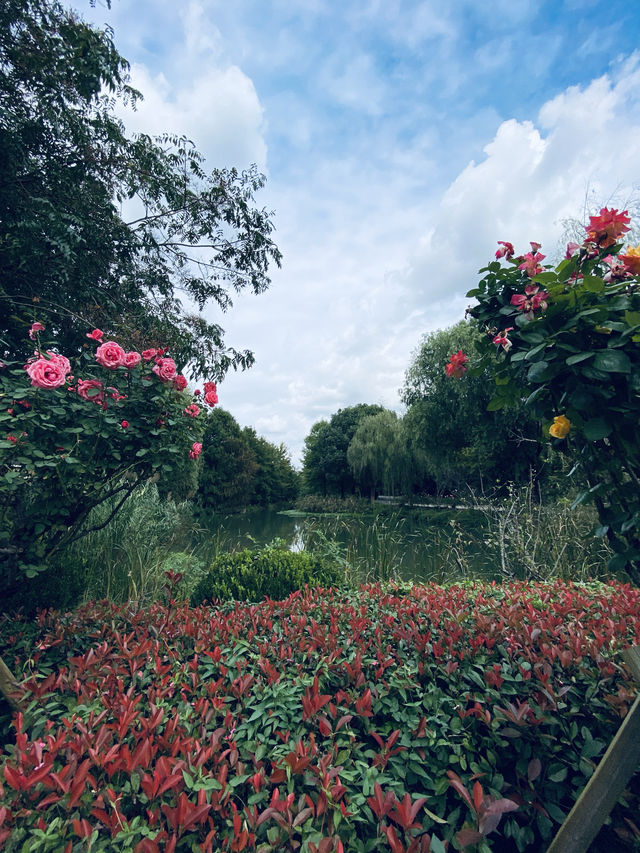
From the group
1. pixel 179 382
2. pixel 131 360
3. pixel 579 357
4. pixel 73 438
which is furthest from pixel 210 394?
pixel 579 357

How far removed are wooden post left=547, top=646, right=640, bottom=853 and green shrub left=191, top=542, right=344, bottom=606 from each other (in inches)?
93.1

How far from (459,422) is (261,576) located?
12617 millimetres

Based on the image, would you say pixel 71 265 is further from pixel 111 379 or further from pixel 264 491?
pixel 264 491

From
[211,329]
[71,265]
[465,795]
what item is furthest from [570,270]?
[211,329]

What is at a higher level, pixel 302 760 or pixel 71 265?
pixel 71 265

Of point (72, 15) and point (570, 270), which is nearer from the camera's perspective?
point (570, 270)

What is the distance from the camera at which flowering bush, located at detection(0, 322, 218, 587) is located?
→ 227 cm

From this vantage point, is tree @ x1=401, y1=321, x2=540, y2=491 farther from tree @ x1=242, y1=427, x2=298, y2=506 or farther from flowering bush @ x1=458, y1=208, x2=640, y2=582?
tree @ x1=242, y1=427, x2=298, y2=506

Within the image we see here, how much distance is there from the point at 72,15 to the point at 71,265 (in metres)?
2.89

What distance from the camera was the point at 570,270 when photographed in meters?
1.29

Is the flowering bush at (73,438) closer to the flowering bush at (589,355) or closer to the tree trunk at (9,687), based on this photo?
the tree trunk at (9,687)

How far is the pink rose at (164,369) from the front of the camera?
2.64m

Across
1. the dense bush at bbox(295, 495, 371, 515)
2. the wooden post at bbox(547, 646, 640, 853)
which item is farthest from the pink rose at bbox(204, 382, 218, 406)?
the dense bush at bbox(295, 495, 371, 515)

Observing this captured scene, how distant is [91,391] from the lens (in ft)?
7.91
